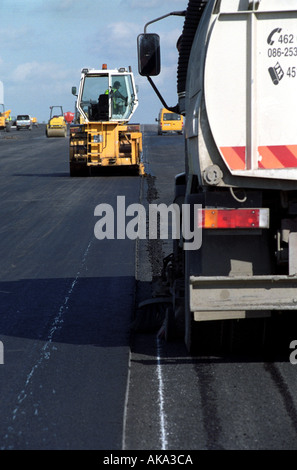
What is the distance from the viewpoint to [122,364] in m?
6.32

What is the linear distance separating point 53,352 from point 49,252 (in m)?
5.31

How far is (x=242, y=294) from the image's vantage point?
5727 mm

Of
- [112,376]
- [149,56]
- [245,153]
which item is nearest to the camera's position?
[245,153]

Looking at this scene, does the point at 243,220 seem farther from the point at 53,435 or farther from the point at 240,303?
the point at 53,435

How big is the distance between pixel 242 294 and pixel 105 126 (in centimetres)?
2065

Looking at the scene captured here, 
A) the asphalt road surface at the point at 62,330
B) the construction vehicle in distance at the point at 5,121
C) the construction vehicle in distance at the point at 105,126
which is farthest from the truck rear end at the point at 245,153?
the construction vehicle in distance at the point at 5,121

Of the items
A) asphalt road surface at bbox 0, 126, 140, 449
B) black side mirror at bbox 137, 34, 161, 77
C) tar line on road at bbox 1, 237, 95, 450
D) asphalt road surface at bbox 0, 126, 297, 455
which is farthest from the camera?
black side mirror at bbox 137, 34, 161, 77

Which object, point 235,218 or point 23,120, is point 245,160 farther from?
point 23,120

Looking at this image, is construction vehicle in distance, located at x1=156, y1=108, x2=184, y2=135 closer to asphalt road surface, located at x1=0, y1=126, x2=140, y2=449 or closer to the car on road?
the car on road

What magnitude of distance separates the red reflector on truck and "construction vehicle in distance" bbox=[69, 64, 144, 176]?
792 inches

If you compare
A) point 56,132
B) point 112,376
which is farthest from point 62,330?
point 56,132

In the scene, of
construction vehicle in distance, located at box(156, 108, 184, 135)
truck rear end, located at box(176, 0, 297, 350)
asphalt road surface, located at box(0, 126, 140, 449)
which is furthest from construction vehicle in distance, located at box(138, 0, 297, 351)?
construction vehicle in distance, located at box(156, 108, 184, 135)

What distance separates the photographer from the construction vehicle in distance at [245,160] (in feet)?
18.1

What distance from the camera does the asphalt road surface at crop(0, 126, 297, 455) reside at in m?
4.82
